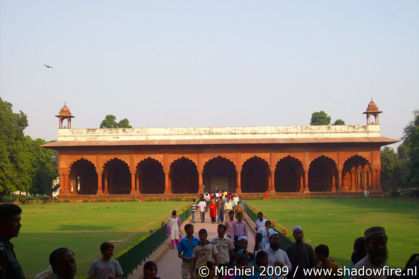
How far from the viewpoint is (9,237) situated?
3.27 m

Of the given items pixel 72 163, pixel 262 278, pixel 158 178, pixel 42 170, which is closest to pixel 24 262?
pixel 262 278

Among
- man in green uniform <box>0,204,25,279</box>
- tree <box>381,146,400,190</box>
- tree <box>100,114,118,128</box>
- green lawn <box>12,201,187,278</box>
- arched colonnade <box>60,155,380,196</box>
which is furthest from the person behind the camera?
tree <box>100,114,118,128</box>

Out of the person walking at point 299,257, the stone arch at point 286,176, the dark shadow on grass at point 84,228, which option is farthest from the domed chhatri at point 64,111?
the person walking at point 299,257

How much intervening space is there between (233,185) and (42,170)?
18.7 meters

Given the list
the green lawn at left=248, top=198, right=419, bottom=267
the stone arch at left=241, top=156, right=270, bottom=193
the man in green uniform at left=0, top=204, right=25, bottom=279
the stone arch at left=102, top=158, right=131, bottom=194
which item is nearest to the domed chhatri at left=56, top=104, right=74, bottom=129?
the stone arch at left=102, top=158, right=131, bottom=194

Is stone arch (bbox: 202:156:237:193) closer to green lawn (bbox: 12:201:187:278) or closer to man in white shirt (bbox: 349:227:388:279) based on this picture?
green lawn (bbox: 12:201:187:278)

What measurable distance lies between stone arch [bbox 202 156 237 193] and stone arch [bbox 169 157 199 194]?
0.95m

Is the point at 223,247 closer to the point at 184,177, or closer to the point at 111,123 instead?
the point at 184,177

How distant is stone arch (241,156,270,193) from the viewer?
3862cm

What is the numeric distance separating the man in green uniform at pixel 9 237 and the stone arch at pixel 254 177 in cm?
3548

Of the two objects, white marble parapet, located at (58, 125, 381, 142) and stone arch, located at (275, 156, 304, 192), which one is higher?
white marble parapet, located at (58, 125, 381, 142)

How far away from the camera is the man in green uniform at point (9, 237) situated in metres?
2.95

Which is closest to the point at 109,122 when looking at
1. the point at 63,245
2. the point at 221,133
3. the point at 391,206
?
the point at 221,133

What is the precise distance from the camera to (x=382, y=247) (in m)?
3.48
